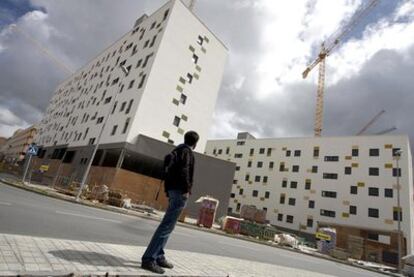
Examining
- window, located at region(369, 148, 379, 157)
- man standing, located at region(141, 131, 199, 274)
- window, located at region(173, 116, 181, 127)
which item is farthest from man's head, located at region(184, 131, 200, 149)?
window, located at region(369, 148, 379, 157)

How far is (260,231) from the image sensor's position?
2433 centimetres

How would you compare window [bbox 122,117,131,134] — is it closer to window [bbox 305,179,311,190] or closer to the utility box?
the utility box

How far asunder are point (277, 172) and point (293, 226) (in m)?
10.6

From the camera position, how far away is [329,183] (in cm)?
4509

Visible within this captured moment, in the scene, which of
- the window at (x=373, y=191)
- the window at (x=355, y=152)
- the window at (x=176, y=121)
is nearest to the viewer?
the window at (x=176, y=121)

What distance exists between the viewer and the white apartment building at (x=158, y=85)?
3281cm

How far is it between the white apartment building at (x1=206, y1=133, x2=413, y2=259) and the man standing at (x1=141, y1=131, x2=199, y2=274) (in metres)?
41.5

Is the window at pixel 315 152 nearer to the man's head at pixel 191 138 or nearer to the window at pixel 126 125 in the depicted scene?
the window at pixel 126 125

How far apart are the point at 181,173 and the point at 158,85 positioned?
31046mm

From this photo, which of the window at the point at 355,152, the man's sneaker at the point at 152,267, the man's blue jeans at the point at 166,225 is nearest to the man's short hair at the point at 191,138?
the man's blue jeans at the point at 166,225

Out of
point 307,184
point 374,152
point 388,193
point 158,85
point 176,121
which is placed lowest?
point 388,193

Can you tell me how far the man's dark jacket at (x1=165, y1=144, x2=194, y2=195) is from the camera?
391 centimetres

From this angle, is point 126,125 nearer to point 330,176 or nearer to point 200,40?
point 200,40

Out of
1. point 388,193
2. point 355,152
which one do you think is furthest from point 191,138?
point 355,152
